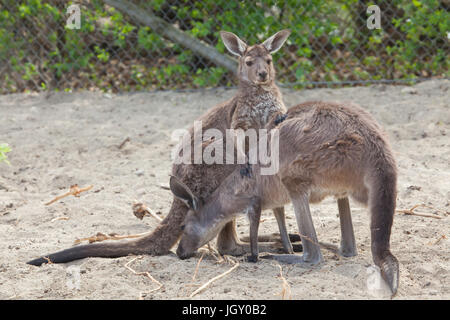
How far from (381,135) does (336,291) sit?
91cm

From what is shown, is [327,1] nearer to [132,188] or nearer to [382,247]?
[132,188]

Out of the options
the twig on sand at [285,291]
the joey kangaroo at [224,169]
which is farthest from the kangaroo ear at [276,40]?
the twig on sand at [285,291]

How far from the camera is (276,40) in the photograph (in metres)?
5.07

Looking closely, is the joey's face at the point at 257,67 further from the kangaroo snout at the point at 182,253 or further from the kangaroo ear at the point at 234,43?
the kangaroo snout at the point at 182,253

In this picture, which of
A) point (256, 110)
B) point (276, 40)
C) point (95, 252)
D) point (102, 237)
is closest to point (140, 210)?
point (102, 237)

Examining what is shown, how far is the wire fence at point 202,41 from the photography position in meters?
6.77

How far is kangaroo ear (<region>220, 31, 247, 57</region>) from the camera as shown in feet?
16.5

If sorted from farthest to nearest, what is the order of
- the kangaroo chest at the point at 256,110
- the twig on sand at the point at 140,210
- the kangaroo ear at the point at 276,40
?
1. the kangaroo ear at the point at 276,40
2. the kangaroo chest at the point at 256,110
3. the twig on sand at the point at 140,210

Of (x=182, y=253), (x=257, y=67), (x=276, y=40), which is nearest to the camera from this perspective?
(x=182, y=253)

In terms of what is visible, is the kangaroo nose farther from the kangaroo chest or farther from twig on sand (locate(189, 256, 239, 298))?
twig on sand (locate(189, 256, 239, 298))

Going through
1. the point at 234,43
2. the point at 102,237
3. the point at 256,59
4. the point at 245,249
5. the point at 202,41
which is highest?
the point at 202,41

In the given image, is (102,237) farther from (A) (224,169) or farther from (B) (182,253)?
(A) (224,169)

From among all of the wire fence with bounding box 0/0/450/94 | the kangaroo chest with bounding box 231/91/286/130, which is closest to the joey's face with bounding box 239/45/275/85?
the kangaroo chest with bounding box 231/91/286/130

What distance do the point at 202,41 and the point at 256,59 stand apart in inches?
90.5
